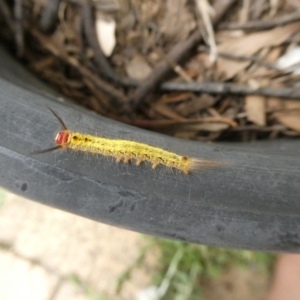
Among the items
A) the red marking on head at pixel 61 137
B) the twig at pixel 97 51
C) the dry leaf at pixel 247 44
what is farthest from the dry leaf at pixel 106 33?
the red marking on head at pixel 61 137

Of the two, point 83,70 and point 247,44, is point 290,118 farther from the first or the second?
point 83,70

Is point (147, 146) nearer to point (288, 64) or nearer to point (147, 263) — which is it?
point (288, 64)

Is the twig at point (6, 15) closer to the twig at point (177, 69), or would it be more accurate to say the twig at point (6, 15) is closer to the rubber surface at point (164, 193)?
the twig at point (177, 69)

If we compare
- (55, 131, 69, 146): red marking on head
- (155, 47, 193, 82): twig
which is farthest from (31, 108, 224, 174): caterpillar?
(155, 47, 193, 82): twig

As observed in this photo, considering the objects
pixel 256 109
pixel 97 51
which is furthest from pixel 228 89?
pixel 97 51

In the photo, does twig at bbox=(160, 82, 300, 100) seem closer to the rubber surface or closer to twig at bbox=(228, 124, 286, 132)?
twig at bbox=(228, 124, 286, 132)

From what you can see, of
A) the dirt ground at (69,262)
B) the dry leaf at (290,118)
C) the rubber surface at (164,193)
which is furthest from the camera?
the dirt ground at (69,262)
